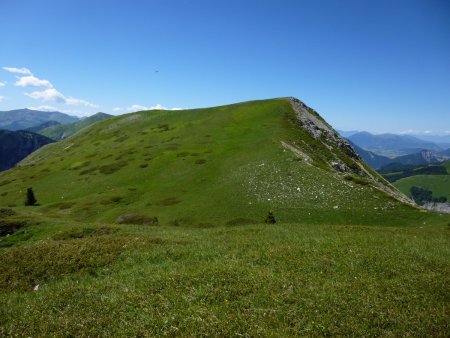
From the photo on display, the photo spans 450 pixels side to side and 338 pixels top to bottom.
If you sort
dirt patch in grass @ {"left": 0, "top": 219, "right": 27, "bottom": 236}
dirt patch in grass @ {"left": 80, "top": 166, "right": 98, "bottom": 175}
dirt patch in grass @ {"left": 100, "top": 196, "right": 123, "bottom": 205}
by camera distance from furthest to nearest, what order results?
dirt patch in grass @ {"left": 80, "top": 166, "right": 98, "bottom": 175}, dirt patch in grass @ {"left": 100, "top": 196, "right": 123, "bottom": 205}, dirt patch in grass @ {"left": 0, "top": 219, "right": 27, "bottom": 236}

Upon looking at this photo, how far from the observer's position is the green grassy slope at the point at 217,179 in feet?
172

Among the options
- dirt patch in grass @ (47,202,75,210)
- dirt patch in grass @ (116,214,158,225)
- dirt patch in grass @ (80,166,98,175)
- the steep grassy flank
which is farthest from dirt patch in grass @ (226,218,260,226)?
dirt patch in grass @ (80,166,98,175)

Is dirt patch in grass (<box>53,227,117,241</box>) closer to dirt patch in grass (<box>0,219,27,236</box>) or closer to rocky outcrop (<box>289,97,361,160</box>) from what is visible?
dirt patch in grass (<box>0,219,27,236</box>)

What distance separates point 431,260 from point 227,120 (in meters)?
96.6

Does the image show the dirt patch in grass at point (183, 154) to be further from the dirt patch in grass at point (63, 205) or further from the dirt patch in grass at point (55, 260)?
the dirt patch in grass at point (55, 260)

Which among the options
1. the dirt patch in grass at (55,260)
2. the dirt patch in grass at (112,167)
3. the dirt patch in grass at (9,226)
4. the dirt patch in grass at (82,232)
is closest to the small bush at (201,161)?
the dirt patch in grass at (112,167)

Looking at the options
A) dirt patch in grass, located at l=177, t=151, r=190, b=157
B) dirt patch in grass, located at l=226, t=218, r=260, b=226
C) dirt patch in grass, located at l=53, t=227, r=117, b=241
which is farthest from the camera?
dirt patch in grass, located at l=177, t=151, r=190, b=157

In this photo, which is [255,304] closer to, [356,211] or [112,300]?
[112,300]

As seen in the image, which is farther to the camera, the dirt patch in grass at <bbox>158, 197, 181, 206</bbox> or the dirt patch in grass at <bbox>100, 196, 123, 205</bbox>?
the dirt patch in grass at <bbox>100, 196, 123, 205</bbox>

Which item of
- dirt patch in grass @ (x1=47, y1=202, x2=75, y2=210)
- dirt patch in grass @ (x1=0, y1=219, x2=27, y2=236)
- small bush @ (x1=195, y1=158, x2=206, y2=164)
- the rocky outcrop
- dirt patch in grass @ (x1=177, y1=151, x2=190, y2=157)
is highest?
the rocky outcrop

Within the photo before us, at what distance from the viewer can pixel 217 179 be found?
66.5 m

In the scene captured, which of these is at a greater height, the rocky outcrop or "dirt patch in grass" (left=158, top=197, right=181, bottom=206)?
the rocky outcrop

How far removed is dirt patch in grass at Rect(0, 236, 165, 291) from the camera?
19094 mm

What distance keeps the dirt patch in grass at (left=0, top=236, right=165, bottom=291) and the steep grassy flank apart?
68 millimetres
